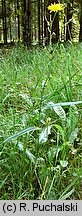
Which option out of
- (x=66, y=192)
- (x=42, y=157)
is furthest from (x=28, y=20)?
(x=66, y=192)

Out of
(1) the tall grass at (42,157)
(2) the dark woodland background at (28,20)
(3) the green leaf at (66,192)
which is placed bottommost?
(3) the green leaf at (66,192)

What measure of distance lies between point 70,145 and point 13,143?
189 mm

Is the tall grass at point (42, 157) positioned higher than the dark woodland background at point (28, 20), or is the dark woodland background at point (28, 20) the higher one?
the dark woodland background at point (28, 20)

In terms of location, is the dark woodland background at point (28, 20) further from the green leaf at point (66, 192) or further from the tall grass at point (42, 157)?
the green leaf at point (66, 192)

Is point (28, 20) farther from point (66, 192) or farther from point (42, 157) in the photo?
point (66, 192)

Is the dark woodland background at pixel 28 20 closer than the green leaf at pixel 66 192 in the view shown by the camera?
No

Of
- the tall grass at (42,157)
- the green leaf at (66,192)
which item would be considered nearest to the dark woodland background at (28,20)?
the tall grass at (42,157)

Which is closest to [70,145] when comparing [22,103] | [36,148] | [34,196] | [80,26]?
[36,148]

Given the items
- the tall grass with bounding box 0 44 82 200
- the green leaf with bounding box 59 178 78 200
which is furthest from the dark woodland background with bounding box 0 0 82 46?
the green leaf with bounding box 59 178 78 200

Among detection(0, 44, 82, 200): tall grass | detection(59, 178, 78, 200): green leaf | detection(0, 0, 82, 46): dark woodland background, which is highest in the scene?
detection(0, 0, 82, 46): dark woodland background

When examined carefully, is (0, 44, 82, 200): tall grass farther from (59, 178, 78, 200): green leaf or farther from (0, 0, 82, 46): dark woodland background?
(0, 0, 82, 46): dark woodland background

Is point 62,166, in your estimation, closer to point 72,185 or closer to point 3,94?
point 72,185

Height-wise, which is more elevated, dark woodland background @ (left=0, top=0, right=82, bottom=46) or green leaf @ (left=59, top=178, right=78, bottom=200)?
dark woodland background @ (left=0, top=0, right=82, bottom=46)

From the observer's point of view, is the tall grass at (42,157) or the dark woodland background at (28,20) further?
the dark woodland background at (28,20)
